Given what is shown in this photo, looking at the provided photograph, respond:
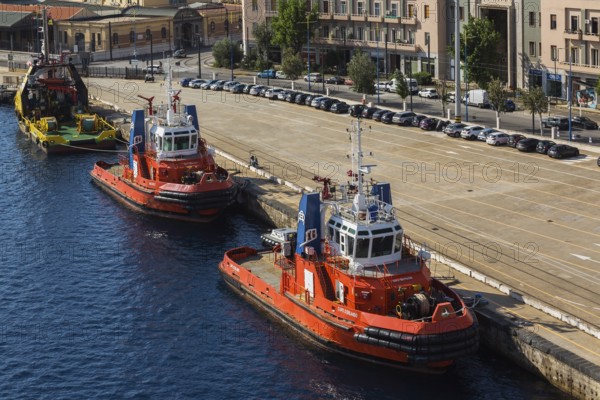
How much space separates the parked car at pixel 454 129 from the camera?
344 ft

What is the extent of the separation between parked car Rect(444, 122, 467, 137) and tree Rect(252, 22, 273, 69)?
186 feet

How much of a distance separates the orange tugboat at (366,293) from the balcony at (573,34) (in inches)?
2465

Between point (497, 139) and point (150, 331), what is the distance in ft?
155

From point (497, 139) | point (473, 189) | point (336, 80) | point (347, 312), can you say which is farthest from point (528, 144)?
point (336, 80)

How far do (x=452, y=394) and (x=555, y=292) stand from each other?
34.4 ft

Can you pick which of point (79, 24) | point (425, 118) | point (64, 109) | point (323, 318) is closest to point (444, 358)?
point (323, 318)

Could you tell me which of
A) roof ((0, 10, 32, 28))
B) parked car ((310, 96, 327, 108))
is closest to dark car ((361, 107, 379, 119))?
parked car ((310, 96, 327, 108))

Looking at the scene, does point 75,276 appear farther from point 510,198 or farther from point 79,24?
point 79,24

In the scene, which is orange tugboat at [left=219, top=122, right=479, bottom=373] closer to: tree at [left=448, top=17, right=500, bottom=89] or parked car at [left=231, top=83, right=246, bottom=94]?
tree at [left=448, top=17, right=500, bottom=89]

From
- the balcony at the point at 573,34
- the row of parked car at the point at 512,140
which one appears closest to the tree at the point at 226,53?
the balcony at the point at 573,34

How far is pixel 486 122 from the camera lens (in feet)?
365

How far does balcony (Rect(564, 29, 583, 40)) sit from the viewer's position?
117900 millimetres

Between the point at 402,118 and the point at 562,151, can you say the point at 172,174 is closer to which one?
the point at 562,151

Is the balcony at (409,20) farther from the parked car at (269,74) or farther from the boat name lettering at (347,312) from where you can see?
the boat name lettering at (347,312)
